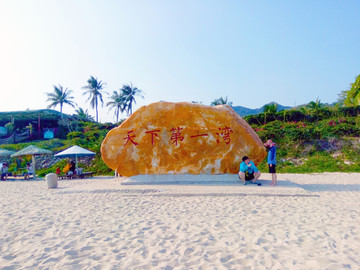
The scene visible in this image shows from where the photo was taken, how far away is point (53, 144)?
80.4 ft

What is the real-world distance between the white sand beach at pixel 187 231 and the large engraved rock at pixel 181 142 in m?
2.50

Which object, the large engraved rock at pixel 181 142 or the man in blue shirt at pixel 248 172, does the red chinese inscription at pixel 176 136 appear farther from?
the man in blue shirt at pixel 248 172

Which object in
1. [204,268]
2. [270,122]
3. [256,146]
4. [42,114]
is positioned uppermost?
[42,114]

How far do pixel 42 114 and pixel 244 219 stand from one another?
95.0 feet

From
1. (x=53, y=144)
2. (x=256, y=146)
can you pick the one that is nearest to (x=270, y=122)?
(x=256, y=146)

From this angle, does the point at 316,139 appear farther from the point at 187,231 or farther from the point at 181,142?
the point at 187,231

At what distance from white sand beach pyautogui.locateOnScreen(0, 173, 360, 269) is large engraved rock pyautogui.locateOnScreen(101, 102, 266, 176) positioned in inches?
98.3

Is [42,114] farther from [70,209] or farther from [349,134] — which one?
[349,134]

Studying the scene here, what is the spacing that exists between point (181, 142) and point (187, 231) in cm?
612

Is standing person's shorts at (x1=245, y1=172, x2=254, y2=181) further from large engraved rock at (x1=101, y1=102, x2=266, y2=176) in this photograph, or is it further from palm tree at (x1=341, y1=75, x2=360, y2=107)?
palm tree at (x1=341, y1=75, x2=360, y2=107)

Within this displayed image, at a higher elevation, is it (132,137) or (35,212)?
(132,137)

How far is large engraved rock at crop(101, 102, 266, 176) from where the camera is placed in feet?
35.4

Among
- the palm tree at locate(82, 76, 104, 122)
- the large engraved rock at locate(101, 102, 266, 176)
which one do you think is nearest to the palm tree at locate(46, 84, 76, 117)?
the palm tree at locate(82, 76, 104, 122)

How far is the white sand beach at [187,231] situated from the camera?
12.1 feet
